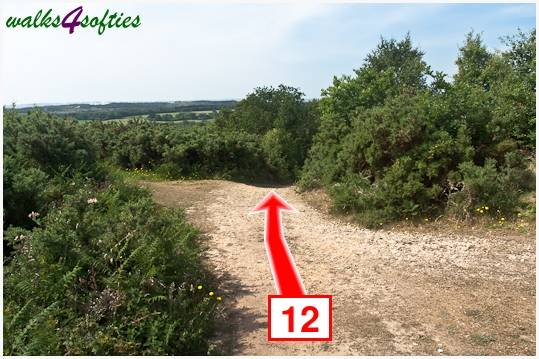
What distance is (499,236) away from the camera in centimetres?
766

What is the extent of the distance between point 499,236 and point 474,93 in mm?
4686

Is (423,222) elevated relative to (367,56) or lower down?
lower down

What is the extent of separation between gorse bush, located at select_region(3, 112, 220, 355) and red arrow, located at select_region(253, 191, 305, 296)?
1019mm

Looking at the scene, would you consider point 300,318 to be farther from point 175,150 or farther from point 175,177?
point 175,150

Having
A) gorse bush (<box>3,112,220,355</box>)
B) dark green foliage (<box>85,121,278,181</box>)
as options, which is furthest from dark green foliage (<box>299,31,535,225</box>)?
dark green foliage (<box>85,121,278,181</box>)

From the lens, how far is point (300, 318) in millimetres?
4820

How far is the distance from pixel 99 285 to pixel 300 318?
87.6 inches

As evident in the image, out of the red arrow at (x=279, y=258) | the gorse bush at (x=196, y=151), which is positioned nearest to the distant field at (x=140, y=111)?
the gorse bush at (x=196, y=151)

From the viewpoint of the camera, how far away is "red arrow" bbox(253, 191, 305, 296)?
5.85 m

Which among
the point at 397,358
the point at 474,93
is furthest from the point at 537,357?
the point at 474,93

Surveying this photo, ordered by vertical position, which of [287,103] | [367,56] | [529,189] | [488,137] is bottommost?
[529,189]

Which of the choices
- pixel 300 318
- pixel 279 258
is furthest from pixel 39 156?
pixel 300 318

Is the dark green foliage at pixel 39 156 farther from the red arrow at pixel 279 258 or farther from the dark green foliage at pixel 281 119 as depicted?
the dark green foliage at pixel 281 119

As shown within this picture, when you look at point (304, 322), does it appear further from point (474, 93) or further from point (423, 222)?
point (474, 93)
